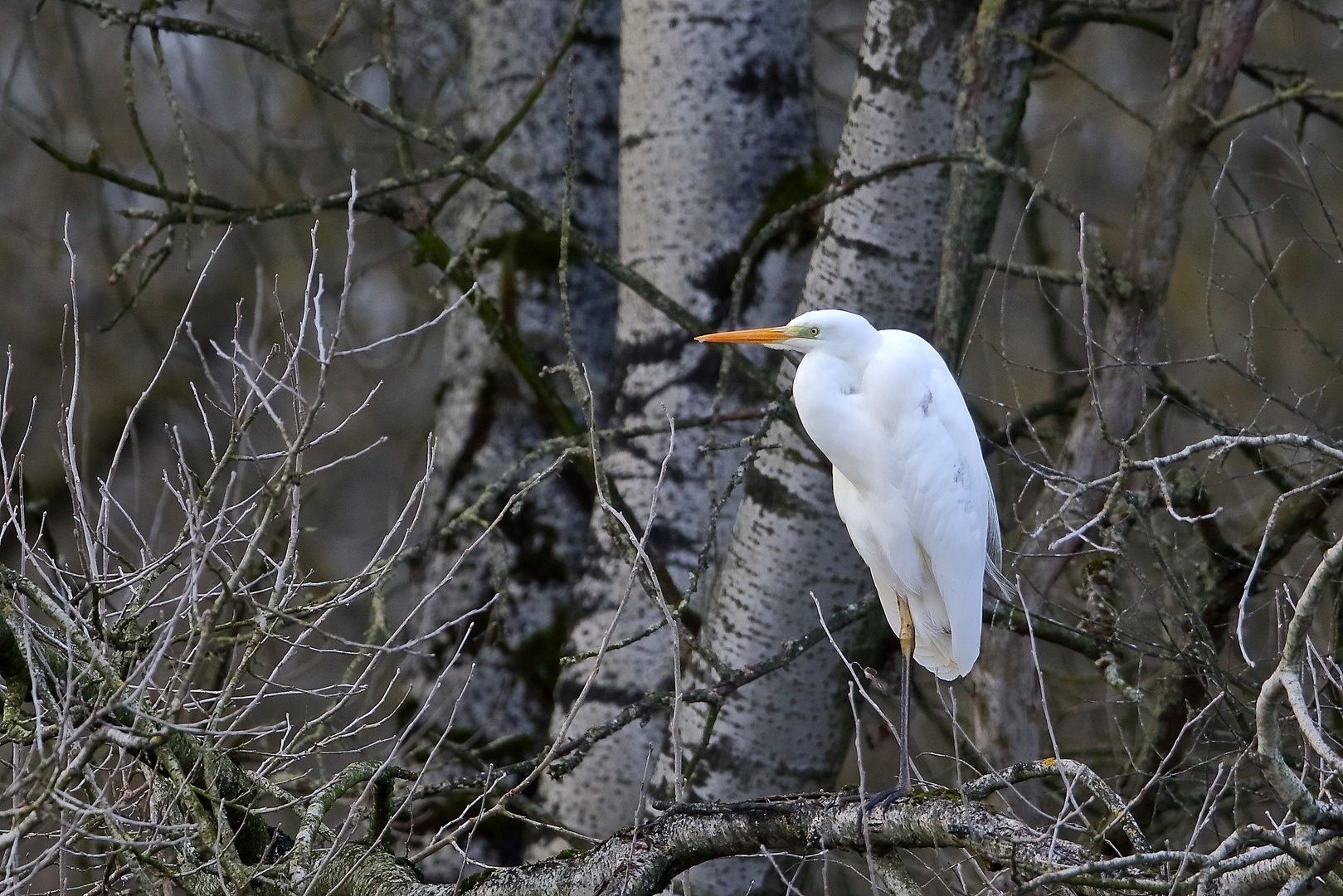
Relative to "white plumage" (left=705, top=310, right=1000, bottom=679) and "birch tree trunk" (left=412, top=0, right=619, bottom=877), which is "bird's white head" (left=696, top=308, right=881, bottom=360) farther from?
"birch tree trunk" (left=412, top=0, right=619, bottom=877)

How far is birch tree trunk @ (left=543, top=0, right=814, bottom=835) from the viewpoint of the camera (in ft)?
12.5

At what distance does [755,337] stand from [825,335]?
Result: 0.16m

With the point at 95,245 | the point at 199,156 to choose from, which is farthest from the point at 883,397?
the point at 95,245

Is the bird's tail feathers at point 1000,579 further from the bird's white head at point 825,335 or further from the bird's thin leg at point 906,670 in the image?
the bird's white head at point 825,335

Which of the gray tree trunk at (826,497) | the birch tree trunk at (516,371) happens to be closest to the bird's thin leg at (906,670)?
the gray tree trunk at (826,497)

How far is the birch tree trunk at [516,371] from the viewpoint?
4586mm

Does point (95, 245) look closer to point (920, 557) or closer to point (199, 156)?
point (199, 156)

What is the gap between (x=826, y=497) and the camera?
127 inches

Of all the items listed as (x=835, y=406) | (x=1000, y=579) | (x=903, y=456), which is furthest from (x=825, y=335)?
(x=1000, y=579)

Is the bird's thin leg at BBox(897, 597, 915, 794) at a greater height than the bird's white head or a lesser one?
lesser

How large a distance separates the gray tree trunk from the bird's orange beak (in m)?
0.62

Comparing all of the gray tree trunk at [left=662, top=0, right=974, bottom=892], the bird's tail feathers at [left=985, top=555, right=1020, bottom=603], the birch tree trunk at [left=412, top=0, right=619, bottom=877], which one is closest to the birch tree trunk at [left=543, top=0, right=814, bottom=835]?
the gray tree trunk at [left=662, top=0, right=974, bottom=892]

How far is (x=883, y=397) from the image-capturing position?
2.63 m

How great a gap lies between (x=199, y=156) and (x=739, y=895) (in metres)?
4.91
